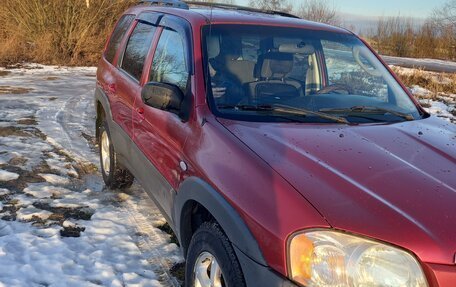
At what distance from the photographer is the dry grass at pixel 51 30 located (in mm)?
17375

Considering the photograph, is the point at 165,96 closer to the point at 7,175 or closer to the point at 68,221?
the point at 68,221

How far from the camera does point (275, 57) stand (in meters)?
3.47

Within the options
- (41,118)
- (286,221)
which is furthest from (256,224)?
(41,118)

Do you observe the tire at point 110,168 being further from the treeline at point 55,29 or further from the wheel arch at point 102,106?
the treeline at point 55,29

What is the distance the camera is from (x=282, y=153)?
7.88 feet

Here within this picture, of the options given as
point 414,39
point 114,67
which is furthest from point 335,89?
point 414,39

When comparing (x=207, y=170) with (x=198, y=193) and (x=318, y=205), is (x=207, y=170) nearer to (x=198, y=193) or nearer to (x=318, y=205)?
(x=198, y=193)

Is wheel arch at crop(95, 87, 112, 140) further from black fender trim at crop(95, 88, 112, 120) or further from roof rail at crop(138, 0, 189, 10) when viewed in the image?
roof rail at crop(138, 0, 189, 10)

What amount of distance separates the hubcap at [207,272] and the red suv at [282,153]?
0.01m

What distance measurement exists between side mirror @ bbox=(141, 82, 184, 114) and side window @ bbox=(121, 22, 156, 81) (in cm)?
97

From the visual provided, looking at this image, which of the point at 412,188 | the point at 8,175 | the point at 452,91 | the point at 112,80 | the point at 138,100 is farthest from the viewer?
the point at 452,91

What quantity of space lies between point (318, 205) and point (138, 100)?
2.17 m

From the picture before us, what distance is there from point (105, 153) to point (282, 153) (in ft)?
10.2

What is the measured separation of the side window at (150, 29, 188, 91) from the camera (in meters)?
3.30
